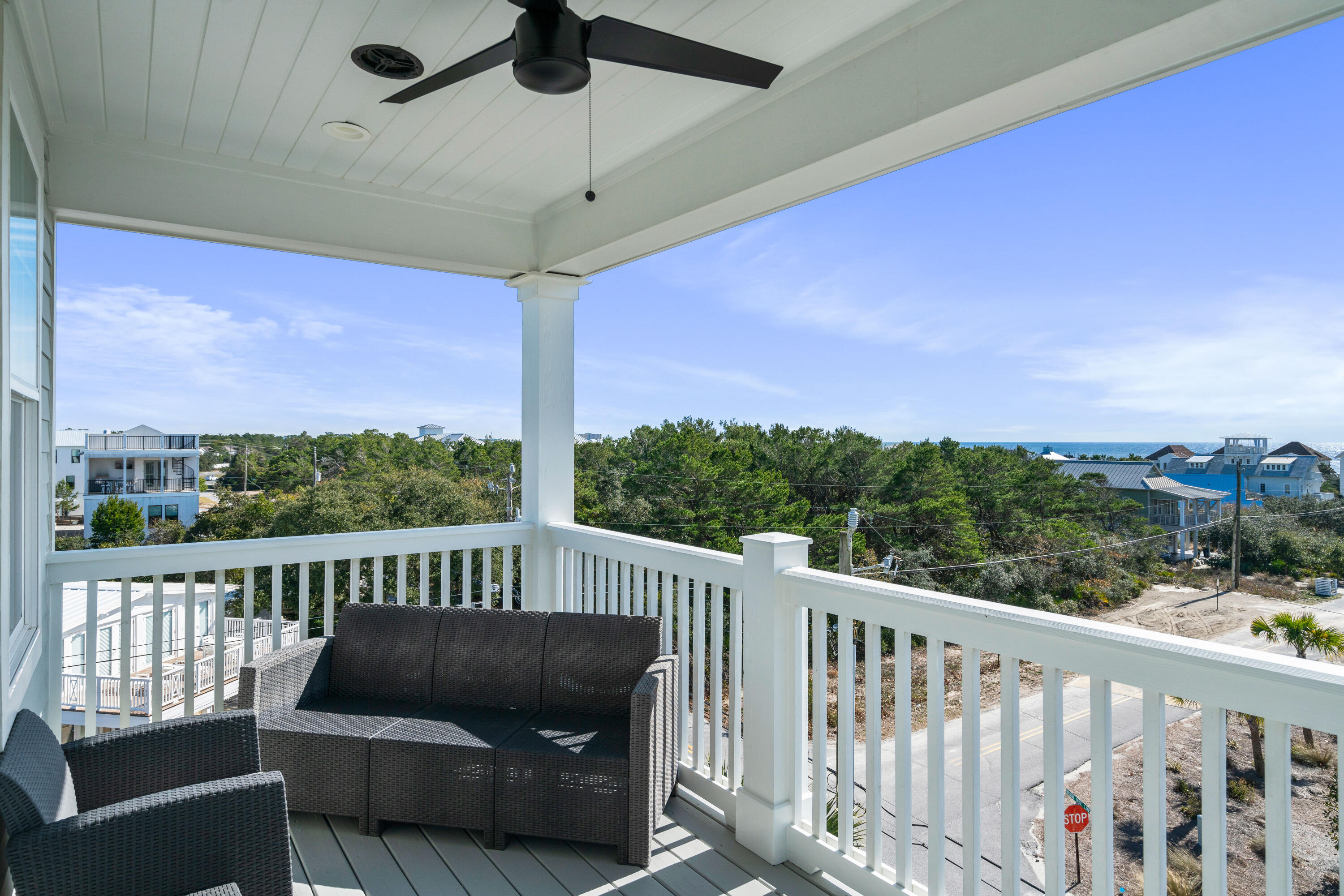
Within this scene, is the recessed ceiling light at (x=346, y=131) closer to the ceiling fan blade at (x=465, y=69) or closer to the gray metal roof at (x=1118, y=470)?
the ceiling fan blade at (x=465, y=69)

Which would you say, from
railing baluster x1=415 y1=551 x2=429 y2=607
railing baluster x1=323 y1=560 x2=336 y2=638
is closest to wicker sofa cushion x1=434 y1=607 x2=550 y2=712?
railing baluster x1=415 y1=551 x2=429 y2=607

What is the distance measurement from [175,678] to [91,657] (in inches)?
158

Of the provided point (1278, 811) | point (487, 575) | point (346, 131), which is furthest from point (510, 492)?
point (1278, 811)

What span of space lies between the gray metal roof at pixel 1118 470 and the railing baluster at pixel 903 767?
41.7 inches

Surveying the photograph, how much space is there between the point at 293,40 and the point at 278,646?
2412 millimetres

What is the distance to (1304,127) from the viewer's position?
2318mm

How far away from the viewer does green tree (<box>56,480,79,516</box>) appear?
3135 mm

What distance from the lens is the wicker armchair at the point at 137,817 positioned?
1.43 m

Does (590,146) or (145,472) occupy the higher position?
(590,146)

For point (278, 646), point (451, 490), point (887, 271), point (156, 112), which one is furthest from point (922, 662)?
point (887, 271)

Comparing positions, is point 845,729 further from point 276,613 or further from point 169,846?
point 276,613

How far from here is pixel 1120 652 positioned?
62.6 inches

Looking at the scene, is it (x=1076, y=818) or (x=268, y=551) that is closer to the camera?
(x=1076, y=818)

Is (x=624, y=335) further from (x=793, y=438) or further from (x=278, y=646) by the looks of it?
(x=278, y=646)
